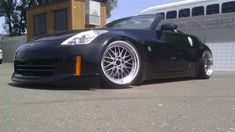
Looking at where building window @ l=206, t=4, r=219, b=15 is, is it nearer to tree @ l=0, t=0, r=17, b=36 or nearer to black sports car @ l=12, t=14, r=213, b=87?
black sports car @ l=12, t=14, r=213, b=87

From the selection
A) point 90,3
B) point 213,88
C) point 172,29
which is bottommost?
point 213,88

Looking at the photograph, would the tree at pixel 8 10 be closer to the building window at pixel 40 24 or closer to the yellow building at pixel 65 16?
the yellow building at pixel 65 16

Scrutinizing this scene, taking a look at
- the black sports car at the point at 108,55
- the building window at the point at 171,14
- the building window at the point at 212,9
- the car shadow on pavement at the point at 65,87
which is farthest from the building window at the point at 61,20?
the car shadow on pavement at the point at 65,87

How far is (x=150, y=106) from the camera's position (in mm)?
4527

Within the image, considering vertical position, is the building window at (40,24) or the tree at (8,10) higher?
the tree at (8,10)

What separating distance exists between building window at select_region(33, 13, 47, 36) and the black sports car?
17104mm

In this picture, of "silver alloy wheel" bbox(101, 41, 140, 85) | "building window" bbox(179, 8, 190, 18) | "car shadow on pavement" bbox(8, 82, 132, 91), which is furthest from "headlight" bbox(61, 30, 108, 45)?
"building window" bbox(179, 8, 190, 18)

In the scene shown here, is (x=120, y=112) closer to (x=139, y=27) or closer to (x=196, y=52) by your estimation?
(x=139, y=27)

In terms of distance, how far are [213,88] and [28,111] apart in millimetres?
3153

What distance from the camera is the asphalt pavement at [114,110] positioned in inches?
141

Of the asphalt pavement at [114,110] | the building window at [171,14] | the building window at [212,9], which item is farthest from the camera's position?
the building window at [171,14]

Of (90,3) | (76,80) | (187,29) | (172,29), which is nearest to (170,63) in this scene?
(172,29)

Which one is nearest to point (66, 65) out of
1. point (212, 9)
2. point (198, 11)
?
point (212, 9)

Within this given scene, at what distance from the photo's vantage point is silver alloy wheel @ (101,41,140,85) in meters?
5.98
